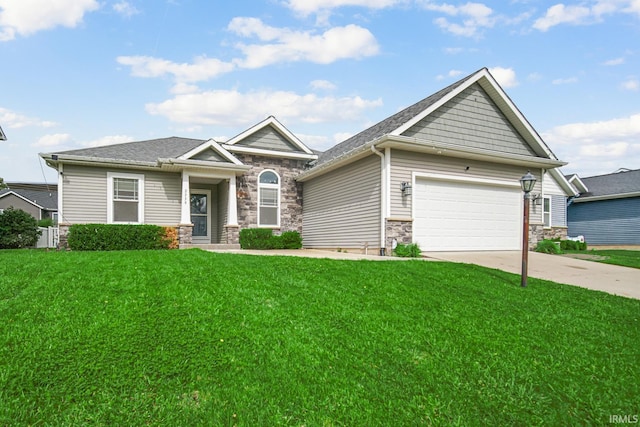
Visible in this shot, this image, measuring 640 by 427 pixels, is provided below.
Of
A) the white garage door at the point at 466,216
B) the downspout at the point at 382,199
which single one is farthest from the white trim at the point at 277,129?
the white garage door at the point at 466,216

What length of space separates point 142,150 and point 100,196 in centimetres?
233

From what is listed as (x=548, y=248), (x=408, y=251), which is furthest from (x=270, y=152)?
(x=548, y=248)

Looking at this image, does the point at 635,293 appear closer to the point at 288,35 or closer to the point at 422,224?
the point at 422,224

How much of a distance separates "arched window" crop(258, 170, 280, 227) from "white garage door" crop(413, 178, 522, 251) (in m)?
6.07

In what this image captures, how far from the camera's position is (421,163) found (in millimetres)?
10961

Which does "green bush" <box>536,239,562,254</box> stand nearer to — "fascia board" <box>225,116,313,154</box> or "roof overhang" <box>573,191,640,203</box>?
"fascia board" <box>225,116,313,154</box>

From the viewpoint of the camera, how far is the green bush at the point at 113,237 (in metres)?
11.0

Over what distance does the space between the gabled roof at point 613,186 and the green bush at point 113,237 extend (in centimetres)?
2215

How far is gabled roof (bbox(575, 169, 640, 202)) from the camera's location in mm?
19484

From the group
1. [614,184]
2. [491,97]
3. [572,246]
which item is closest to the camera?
[491,97]

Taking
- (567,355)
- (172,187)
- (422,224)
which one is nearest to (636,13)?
(422,224)

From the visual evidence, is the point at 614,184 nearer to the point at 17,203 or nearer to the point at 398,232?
the point at 398,232

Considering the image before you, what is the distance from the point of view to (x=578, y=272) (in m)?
8.31

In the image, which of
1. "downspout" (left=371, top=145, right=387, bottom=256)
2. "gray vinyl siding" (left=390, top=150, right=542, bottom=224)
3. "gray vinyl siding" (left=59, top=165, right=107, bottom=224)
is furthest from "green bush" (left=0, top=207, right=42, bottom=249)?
"gray vinyl siding" (left=390, top=150, right=542, bottom=224)
